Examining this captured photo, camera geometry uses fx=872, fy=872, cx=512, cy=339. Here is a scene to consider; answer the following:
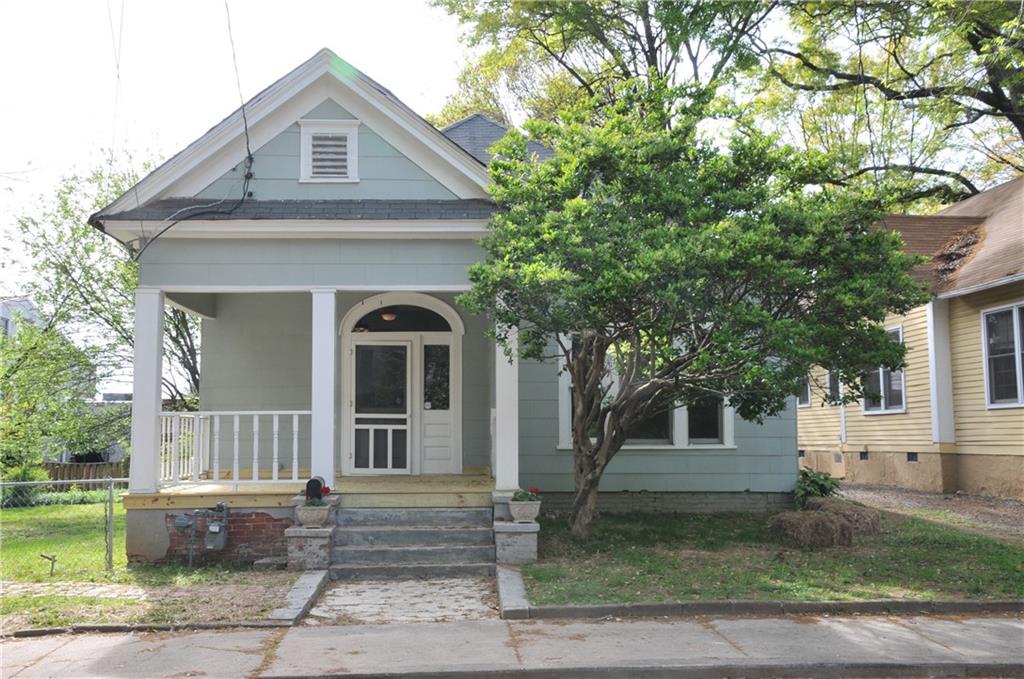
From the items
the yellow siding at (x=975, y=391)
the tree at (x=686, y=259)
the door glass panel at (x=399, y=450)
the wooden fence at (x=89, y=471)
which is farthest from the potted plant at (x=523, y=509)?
the wooden fence at (x=89, y=471)

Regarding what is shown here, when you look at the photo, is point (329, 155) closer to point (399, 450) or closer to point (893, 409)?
point (399, 450)

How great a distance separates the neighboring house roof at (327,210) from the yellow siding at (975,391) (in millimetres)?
9920

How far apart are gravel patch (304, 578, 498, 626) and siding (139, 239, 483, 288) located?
11.9 ft

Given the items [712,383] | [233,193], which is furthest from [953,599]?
[233,193]

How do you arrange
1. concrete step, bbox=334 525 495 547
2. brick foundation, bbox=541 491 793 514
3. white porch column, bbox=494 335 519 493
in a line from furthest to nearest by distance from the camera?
brick foundation, bbox=541 491 793 514 → white porch column, bbox=494 335 519 493 → concrete step, bbox=334 525 495 547

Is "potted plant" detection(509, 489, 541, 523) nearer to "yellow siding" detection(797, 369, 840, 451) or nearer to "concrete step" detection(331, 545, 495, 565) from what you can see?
"concrete step" detection(331, 545, 495, 565)

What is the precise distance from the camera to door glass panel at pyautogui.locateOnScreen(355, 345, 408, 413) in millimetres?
13008

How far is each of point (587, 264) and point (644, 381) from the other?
1872 millimetres

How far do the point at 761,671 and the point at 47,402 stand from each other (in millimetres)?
16540

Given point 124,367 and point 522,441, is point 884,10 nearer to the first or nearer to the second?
point 522,441

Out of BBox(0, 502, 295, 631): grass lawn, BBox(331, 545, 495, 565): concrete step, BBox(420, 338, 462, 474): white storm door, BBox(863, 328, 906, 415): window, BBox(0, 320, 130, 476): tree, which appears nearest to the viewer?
BBox(0, 502, 295, 631): grass lawn

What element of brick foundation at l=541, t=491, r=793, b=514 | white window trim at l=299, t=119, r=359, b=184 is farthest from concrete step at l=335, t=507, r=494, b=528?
white window trim at l=299, t=119, r=359, b=184

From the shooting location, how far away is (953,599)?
7770mm

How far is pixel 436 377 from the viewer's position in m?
13.1
